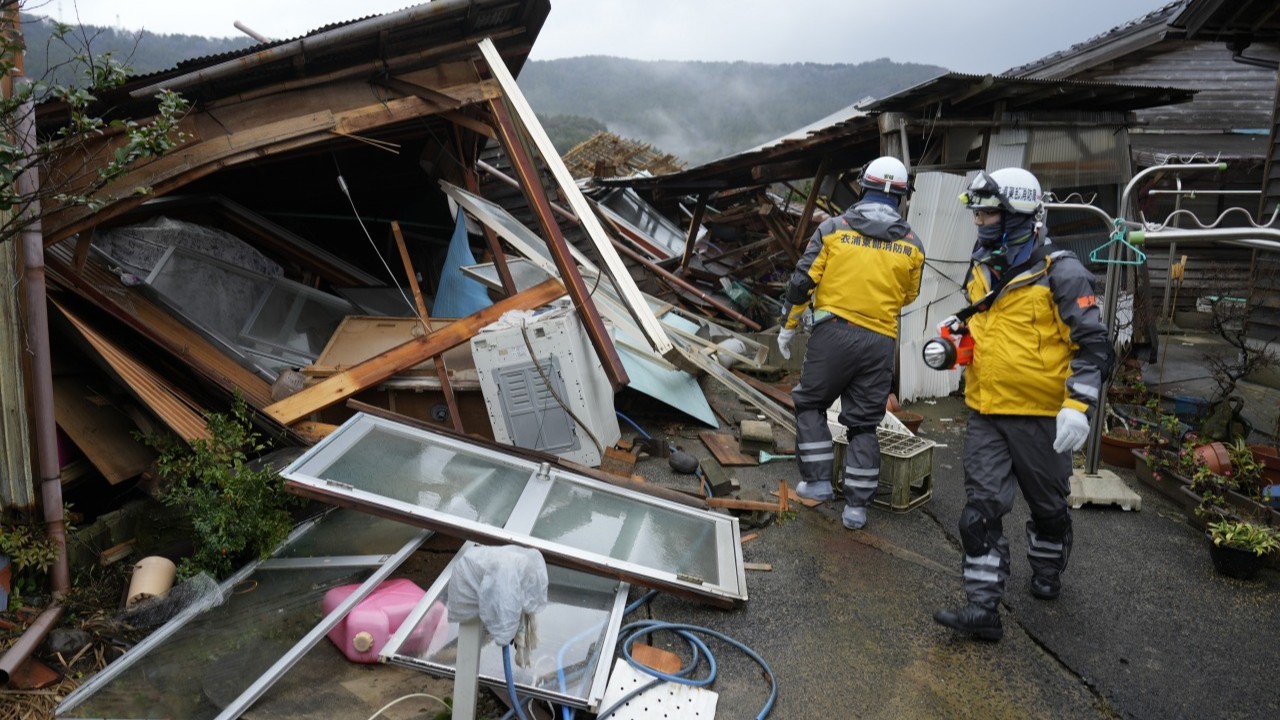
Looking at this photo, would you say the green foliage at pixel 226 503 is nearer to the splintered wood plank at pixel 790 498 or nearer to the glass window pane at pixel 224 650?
the glass window pane at pixel 224 650

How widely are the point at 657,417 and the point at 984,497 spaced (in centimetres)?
338

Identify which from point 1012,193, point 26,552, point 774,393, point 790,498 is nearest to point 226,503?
point 26,552

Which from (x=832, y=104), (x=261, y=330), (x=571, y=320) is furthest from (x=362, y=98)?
(x=832, y=104)

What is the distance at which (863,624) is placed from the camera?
3.45 meters

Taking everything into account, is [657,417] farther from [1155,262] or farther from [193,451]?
[1155,262]

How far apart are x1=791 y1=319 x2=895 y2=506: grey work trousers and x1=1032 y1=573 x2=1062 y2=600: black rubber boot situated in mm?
1035

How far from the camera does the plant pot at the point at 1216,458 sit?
4.57 meters

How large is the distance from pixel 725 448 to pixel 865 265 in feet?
6.55

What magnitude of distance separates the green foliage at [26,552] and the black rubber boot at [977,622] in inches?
157

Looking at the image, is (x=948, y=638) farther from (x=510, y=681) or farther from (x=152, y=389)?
(x=152, y=389)

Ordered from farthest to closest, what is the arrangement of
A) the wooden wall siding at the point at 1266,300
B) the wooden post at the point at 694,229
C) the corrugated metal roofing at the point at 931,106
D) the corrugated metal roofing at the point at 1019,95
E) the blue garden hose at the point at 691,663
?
1. the wooden post at the point at 694,229
2. the wooden wall siding at the point at 1266,300
3. the corrugated metal roofing at the point at 931,106
4. the corrugated metal roofing at the point at 1019,95
5. the blue garden hose at the point at 691,663

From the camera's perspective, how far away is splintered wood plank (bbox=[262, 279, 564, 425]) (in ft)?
16.1

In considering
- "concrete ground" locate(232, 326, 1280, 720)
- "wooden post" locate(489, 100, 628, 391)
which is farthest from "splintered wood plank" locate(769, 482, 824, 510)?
"wooden post" locate(489, 100, 628, 391)

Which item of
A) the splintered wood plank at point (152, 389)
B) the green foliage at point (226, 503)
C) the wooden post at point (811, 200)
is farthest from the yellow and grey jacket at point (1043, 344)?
the wooden post at point (811, 200)
